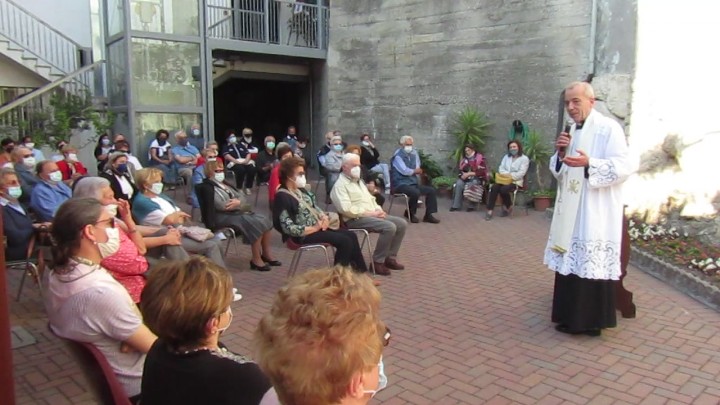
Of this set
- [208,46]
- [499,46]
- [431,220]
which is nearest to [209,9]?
[208,46]

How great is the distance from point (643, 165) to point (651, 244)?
A: 5.45 feet

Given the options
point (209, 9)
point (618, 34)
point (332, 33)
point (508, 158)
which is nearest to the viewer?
point (618, 34)

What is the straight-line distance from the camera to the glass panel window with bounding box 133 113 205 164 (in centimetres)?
1173

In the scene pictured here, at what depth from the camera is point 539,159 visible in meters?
11.1

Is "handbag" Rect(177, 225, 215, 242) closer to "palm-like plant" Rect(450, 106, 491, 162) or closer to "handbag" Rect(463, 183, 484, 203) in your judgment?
"handbag" Rect(463, 183, 484, 203)

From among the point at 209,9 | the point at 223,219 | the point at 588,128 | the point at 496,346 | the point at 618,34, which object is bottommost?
the point at 496,346

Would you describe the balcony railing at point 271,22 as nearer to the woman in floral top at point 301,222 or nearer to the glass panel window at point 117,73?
the glass panel window at point 117,73

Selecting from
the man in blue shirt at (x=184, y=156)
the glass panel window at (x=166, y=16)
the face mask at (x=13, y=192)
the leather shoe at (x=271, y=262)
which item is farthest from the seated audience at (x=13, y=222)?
the glass panel window at (x=166, y=16)

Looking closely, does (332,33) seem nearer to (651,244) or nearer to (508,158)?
(508,158)

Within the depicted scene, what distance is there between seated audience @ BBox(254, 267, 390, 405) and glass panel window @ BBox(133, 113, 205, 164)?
11.0 metres

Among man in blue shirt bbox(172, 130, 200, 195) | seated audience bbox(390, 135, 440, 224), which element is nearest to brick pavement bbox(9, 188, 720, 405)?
seated audience bbox(390, 135, 440, 224)

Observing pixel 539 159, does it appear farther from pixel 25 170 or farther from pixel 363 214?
pixel 25 170

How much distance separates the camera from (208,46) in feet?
41.1

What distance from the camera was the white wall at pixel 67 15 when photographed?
44.6ft
